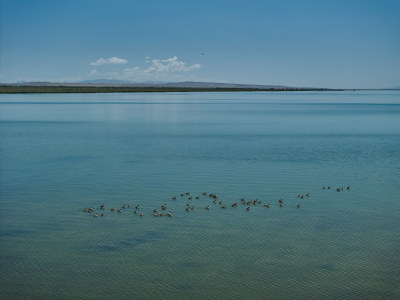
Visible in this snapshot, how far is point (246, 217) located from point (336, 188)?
19.6 feet

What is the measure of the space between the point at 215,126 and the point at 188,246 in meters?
36.8

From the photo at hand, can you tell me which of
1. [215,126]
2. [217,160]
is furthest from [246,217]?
[215,126]

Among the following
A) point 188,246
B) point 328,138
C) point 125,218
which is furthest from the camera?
point 328,138

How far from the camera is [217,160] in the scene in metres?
26.5

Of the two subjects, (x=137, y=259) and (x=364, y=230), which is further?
(x=364, y=230)

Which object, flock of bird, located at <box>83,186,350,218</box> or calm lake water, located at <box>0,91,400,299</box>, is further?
flock of bird, located at <box>83,186,350,218</box>

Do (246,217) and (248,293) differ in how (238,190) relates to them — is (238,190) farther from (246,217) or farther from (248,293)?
(248,293)

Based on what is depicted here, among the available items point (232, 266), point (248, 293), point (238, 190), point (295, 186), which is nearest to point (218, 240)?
point (232, 266)

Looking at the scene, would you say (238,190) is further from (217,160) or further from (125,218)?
(217,160)

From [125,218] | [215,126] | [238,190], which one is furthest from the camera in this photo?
[215,126]

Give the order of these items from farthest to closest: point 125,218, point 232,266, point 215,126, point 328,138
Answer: point 215,126, point 328,138, point 125,218, point 232,266

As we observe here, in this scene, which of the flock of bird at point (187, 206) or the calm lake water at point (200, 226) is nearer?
the calm lake water at point (200, 226)

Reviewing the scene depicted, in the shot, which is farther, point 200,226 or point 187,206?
point 187,206

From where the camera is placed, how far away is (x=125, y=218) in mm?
Answer: 15203
